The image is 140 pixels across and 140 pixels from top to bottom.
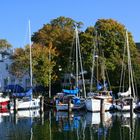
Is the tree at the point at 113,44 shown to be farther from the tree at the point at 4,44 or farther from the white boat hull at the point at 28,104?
the tree at the point at 4,44

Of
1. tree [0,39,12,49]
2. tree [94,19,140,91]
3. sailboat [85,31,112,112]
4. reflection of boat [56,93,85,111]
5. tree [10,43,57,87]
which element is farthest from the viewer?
tree [0,39,12,49]

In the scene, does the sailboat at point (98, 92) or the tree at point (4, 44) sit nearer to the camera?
the sailboat at point (98, 92)

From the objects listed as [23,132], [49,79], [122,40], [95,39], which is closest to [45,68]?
[49,79]

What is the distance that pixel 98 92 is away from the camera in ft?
257

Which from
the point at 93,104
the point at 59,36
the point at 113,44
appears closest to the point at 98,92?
the point at 93,104

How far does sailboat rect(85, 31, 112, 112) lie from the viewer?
7075cm

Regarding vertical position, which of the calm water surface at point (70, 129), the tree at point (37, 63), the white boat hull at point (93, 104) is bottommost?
the calm water surface at point (70, 129)

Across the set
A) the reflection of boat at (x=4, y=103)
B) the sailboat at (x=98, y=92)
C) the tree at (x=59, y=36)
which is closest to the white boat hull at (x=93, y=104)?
the sailboat at (x=98, y=92)

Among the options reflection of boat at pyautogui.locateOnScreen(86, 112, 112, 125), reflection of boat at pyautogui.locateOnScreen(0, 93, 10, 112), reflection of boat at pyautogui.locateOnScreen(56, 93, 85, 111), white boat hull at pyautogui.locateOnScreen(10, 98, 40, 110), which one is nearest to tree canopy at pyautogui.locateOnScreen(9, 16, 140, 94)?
white boat hull at pyautogui.locateOnScreen(10, 98, 40, 110)

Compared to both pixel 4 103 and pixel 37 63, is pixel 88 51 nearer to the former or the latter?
pixel 37 63

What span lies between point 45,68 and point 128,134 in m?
45.1

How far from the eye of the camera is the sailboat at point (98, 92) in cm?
7075

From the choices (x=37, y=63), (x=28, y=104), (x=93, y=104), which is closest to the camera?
(x=93, y=104)

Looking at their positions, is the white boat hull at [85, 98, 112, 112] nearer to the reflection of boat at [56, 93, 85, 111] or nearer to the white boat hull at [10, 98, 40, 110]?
the reflection of boat at [56, 93, 85, 111]
